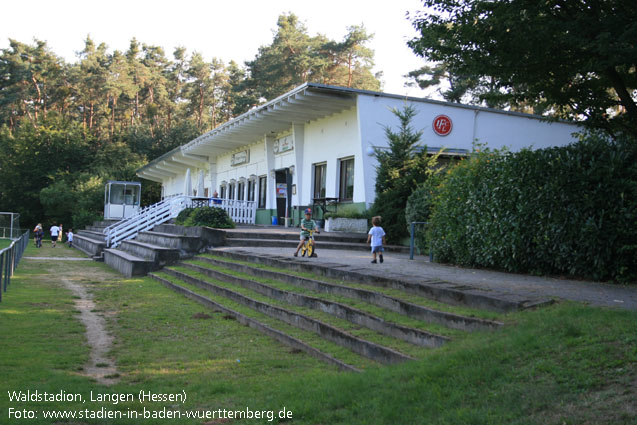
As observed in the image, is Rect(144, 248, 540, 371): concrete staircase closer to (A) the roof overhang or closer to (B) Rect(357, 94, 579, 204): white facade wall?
(B) Rect(357, 94, 579, 204): white facade wall

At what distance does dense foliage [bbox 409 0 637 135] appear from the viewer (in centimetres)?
810

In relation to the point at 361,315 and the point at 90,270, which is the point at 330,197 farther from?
the point at 361,315

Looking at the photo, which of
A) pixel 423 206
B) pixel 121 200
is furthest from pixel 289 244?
pixel 121 200

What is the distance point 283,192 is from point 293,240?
9.45 metres

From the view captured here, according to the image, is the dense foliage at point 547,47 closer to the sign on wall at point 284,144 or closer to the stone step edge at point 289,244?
the stone step edge at point 289,244

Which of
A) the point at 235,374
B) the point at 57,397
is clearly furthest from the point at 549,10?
the point at 57,397

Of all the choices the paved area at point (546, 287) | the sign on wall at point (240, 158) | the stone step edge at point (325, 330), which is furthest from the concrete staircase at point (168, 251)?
the sign on wall at point (240, 158)

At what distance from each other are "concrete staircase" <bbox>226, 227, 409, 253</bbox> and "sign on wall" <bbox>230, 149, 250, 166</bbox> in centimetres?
1461

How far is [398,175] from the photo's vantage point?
59.2ft

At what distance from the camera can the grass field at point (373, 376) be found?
12.4ft

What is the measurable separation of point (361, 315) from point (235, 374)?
1.84 meters

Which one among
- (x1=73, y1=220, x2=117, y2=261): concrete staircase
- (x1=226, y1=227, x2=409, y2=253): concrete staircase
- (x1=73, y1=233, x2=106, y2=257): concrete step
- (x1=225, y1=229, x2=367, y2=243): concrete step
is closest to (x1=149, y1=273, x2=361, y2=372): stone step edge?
(x1=226, y1=227, x2=409, y2=253): concrete staircase

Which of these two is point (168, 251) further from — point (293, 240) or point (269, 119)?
point (269, 119)

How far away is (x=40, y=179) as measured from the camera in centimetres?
5503
